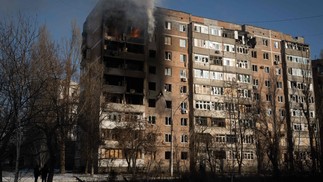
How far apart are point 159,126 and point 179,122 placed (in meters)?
4.05

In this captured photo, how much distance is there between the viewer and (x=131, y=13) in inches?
1925

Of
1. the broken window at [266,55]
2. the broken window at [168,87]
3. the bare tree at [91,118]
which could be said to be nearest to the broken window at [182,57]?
the broken window at [168,87]

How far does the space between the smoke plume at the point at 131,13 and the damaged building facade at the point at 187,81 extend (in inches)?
8.8

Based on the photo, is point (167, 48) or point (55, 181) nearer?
point (55, 181)

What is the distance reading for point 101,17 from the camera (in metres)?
48.4

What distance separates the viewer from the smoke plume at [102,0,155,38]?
137ft

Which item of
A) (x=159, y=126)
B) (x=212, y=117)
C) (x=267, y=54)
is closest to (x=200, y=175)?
(x=159, y=126)

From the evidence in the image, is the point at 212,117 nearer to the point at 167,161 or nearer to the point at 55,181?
the point at 167,161

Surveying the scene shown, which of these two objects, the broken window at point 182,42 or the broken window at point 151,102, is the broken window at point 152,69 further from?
the broken window at point 182,42

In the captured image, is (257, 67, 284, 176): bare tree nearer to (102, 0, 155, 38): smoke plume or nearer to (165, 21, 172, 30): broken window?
(165, 21, 172, 30): broken window

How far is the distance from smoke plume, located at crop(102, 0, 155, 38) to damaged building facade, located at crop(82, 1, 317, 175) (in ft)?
0.73

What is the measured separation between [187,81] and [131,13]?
47.8 feet

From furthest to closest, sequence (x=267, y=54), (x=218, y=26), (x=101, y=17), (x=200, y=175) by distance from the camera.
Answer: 1. (x=267, y=54)
2. (x=218, y=26)
3. (x=101, y=17)
4. (x=200, y=175)

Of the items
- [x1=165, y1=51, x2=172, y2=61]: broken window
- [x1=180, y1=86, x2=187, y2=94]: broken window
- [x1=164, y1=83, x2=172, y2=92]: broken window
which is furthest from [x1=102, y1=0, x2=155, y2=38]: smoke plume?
[x1=180, y1=86, x2=187, y2=94]: broken window
